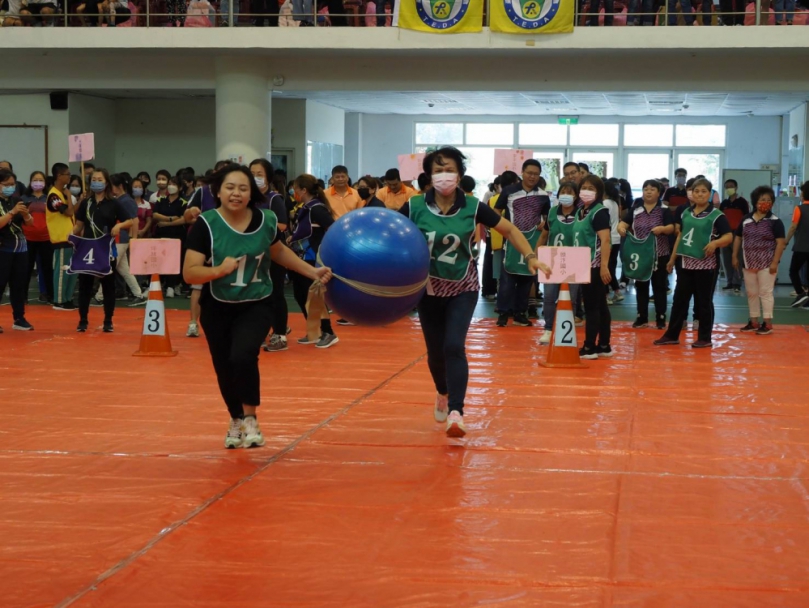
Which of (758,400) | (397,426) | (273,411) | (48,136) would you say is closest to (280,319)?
(273,411)

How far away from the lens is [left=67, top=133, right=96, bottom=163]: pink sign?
13797mm

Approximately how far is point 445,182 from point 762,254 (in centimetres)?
685

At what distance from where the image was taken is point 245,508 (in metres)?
4.69

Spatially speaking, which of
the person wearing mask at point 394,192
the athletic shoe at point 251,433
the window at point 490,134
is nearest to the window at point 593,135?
the window at point 490,134

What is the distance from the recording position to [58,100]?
70.3 ft

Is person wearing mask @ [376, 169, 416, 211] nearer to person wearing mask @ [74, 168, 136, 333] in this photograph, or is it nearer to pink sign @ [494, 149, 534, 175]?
pink sign @ [494, 149, 534, 175]

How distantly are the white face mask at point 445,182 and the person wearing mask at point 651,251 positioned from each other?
6.40 metres

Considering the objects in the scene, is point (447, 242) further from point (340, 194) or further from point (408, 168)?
point (408, 168)

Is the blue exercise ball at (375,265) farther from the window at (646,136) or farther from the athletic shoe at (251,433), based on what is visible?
the window at (646,136)

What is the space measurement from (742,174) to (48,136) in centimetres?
1466

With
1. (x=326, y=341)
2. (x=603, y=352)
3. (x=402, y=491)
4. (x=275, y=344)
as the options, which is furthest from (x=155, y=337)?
(x=402, y=491)

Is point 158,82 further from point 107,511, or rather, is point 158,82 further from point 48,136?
point 107,511

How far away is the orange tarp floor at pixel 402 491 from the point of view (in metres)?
3.78

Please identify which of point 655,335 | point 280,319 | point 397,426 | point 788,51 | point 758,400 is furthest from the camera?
point 788,51
